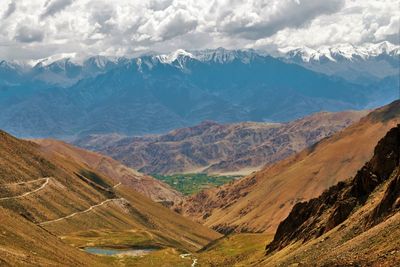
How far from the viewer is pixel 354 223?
9556 centimetres

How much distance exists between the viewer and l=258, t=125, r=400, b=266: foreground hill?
7225 centimetres

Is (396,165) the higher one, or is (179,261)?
(396,165)

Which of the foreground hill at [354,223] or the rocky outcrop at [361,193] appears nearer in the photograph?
the foreground hill at [354,223]

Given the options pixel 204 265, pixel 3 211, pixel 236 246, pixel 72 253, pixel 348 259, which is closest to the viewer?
pixel 348 259

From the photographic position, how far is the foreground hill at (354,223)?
237ft

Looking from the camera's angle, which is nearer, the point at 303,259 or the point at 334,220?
the point at 303,259

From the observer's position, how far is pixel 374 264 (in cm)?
6419

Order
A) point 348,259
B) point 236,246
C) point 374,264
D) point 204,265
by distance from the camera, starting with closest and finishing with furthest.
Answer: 1. point 374,264
2. point 348,259
3. point 204,265
4. point 236,246

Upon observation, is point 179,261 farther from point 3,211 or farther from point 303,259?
point 303,259

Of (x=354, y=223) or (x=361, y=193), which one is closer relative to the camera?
(x=354, y=223)

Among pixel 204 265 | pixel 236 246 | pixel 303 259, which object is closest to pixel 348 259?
pixel 303 259

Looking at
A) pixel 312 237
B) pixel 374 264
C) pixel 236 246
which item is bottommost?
pixel 236 246

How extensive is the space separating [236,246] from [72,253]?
63540 mm

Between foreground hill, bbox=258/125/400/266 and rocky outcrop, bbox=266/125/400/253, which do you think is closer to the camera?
foreground hill, bbox=258/125/400/266
